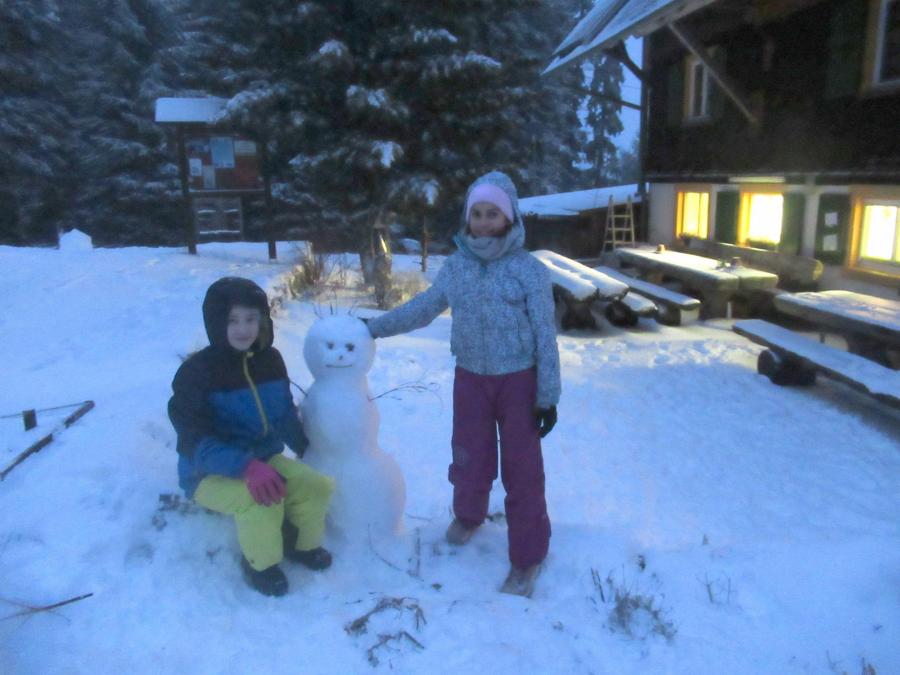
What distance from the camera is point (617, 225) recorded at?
19.9m

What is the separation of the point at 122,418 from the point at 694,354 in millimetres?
6118

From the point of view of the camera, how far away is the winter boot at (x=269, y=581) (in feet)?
9.13

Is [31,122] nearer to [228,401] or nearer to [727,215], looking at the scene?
[727,215]

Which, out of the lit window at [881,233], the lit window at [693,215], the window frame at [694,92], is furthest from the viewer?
the lit window at [693,215]

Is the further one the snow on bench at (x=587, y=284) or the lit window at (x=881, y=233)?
the snow on bench at (x=587, y=284)

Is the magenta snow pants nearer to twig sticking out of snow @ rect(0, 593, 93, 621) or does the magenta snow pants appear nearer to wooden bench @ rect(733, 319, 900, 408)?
twig sticking out of snow @ rect(0, 593, 93, 621)

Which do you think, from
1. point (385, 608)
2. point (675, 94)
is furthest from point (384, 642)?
point (675, 94)

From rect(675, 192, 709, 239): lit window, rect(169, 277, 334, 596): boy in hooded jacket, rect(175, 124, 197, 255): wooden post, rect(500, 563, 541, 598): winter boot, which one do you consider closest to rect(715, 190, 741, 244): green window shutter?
rect(675, 192, 709, 239): lit window

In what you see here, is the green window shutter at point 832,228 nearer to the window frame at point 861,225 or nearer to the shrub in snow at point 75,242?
the window frame at point 861,225

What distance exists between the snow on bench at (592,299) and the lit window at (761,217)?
3.37m

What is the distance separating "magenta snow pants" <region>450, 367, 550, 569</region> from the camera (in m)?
3.08

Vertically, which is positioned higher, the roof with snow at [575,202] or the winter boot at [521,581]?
the roof with snow at [575,202]

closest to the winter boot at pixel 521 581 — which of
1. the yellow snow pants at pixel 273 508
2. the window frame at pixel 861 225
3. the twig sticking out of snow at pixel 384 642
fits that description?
the twig sticking out of snow at pixel 384 642

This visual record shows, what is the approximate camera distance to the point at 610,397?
6391 millimetres
